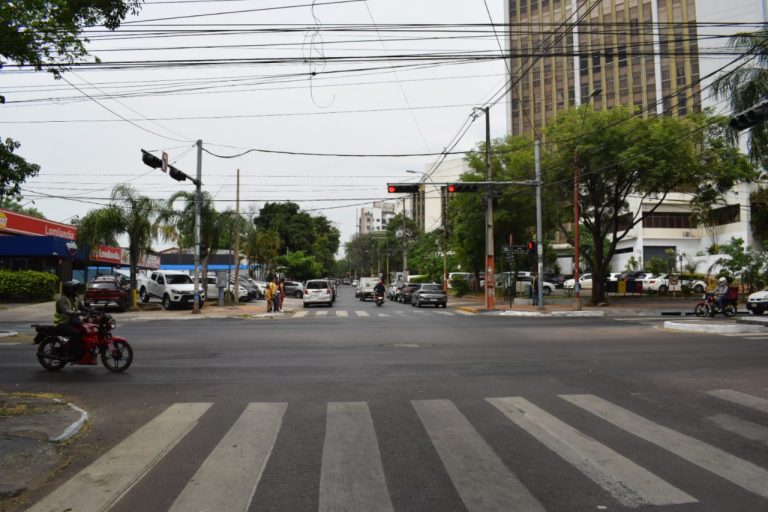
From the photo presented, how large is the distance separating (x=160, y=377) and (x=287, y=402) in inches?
126

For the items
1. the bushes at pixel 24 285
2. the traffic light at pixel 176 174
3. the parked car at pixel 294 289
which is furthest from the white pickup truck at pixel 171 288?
the parked car at pixel 294 289

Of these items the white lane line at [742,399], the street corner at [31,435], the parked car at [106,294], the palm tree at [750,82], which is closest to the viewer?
the street corner at [31,435]

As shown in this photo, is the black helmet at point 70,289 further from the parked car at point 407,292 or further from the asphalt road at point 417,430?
the parked car at point 407,292

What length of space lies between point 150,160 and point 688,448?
63.1 feet

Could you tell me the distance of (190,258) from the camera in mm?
76375

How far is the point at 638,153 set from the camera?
26.7 metres

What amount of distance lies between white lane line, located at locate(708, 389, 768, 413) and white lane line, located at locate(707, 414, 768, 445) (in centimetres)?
77

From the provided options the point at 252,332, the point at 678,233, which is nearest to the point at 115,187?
the point at 252,332

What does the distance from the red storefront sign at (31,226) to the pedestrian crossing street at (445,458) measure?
32.0m

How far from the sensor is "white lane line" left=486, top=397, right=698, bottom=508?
14.3 ft

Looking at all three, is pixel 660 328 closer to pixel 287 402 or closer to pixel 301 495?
pixel 287 402

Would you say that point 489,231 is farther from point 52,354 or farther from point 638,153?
point 52,354

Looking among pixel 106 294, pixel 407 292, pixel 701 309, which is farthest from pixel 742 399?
pixel 407 292

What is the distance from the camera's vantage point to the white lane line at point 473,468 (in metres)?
4.27
